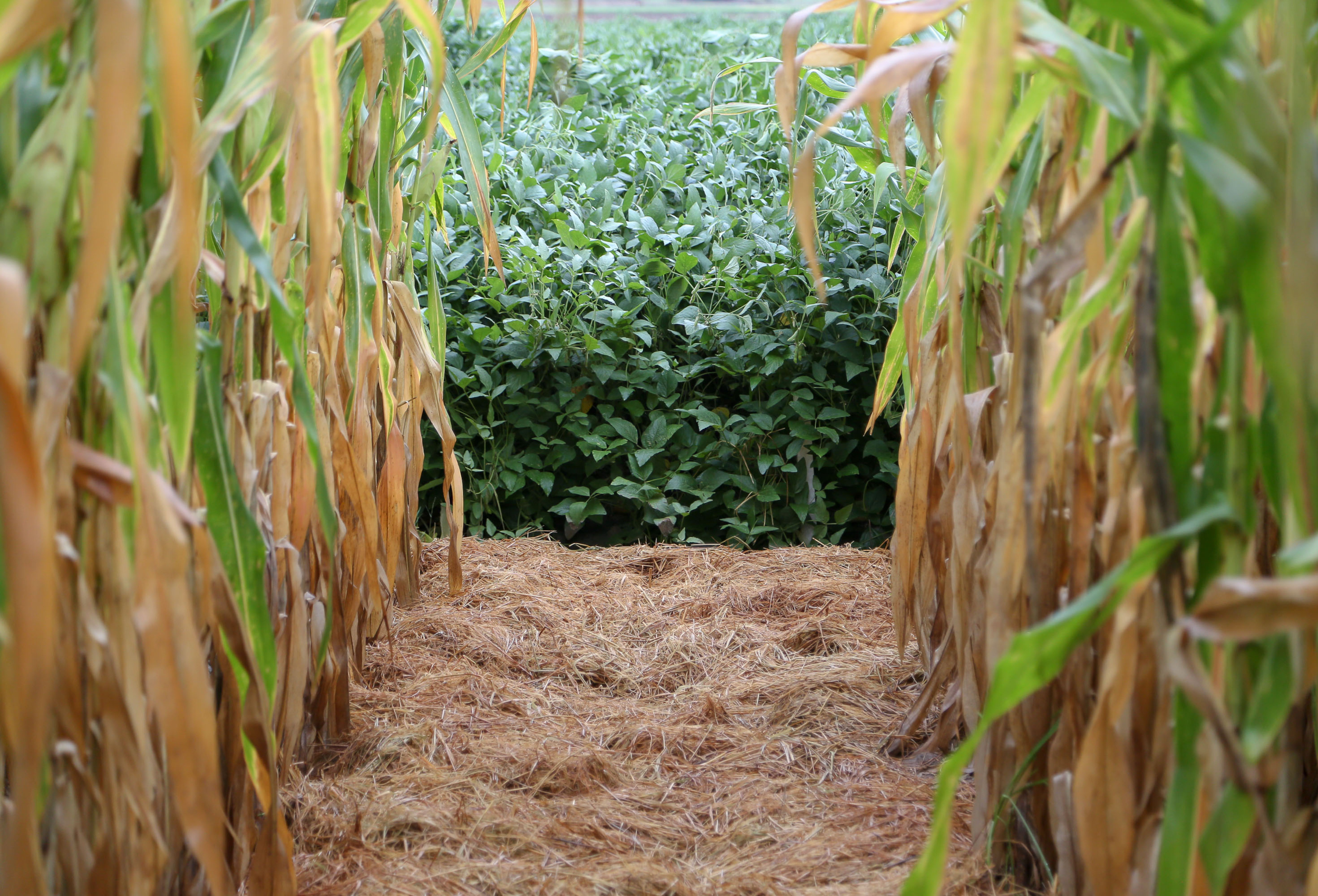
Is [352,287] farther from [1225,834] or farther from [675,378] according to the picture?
[675,378]

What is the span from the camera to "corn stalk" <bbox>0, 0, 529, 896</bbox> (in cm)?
42

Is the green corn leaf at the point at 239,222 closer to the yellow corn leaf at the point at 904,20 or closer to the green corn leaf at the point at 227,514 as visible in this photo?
the green corn leaf at the point at 227,514

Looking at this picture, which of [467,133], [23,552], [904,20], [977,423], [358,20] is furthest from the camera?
[467,133]

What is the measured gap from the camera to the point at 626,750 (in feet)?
4.27

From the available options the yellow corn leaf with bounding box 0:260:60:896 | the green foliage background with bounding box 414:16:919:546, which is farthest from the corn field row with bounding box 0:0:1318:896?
the green foliage background with bounding box 414:16:919:546

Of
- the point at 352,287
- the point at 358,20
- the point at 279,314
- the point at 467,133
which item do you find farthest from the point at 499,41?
the point at 279,314

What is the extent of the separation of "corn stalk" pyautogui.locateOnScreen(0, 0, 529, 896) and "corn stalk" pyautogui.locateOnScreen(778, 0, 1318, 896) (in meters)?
0.34

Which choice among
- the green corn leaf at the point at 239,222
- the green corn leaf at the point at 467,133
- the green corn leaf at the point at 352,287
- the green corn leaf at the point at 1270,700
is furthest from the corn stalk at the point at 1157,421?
the green corn leaf at the point at 352,287

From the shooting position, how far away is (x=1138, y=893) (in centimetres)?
63

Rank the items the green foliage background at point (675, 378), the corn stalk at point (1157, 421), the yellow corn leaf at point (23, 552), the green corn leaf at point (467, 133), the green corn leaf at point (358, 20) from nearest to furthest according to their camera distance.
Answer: the yellow corn leaf at point (23, 552) → the corn stalk at point (1157, 421) → the green corn leaf at point (358, 20) → the green corn leaf at point (467, 133) → the green foliage background at point (675, 378)

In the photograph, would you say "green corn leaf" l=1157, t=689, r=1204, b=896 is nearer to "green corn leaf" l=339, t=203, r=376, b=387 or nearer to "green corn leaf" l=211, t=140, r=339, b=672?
"green corn leaf" l=211, t=140, r=339, b=672

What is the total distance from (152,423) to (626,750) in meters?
0.83

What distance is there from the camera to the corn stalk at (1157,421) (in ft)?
1.58

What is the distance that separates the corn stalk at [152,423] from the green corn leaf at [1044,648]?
0.39 metres
